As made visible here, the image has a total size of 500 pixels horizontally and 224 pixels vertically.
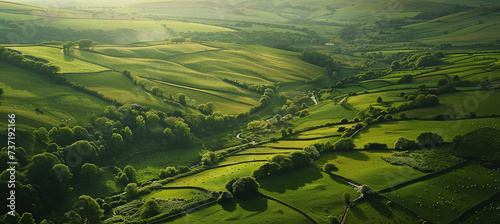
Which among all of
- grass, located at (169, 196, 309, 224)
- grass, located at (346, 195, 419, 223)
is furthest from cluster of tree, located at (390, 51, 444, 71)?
grass, located at (169, 196, 309, 224)

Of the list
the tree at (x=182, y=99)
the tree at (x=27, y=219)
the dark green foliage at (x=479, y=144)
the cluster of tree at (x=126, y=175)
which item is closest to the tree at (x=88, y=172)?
the cluster of tree at (x=126, y=175)

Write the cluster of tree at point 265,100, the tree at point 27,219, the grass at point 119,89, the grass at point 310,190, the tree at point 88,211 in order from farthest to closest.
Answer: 1. the cluster of tree at point 265,100
2. the grass at point 119,89
3. the tree at point 88,211
4. the grass at point 310,190
5. the tree at point 27,219

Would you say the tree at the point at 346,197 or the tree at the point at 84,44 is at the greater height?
the tree at the point at 84,44

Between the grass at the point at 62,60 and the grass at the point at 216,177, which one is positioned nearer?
the grass at the point at 216,177

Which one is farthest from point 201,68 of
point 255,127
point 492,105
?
point 492,105

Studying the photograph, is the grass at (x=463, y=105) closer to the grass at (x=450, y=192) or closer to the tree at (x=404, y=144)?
the tree at (x=404, y=144)

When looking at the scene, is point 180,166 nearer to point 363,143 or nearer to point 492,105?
point 363,143

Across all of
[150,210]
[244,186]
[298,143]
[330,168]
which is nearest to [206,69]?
[298,143]
